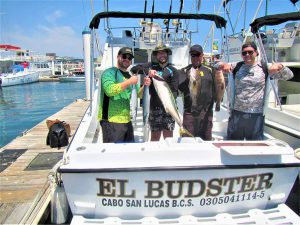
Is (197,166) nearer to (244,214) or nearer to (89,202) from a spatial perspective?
(244,214)

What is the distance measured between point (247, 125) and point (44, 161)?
4150 millimetres

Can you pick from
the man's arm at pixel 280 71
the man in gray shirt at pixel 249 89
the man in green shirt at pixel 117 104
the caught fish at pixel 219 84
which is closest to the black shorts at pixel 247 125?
the man in gray shirt at pixel 249 89

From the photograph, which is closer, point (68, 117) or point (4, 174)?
point (4, 174)

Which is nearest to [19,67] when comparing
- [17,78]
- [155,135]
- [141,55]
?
[17,78]

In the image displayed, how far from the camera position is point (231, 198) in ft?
8.35

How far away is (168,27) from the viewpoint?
7355mm

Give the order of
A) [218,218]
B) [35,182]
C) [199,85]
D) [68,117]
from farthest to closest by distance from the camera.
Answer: [68,117]
[35,182]
[199,85]
[218,218]

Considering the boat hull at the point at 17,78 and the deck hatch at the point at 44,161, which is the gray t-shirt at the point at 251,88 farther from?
the boat hull at the point at 17,78

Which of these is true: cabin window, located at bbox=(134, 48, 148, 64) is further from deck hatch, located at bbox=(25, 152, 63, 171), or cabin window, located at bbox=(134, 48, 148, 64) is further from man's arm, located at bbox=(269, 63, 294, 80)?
man's arm, located at bbox=(269, 63, 294, 80)

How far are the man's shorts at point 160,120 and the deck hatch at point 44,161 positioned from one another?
9.44ft

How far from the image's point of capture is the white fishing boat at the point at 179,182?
93.4 inches

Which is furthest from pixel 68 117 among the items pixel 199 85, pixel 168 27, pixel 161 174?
pixel 161 174

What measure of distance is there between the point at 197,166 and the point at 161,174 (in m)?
0.32

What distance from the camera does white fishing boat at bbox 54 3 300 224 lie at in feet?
7.78
